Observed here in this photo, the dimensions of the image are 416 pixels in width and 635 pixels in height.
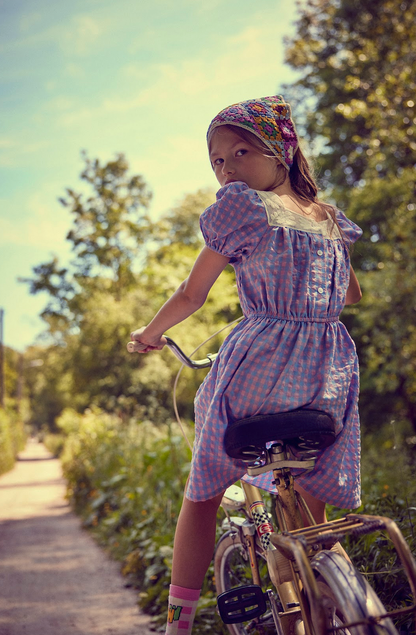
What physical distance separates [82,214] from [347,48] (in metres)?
13.3

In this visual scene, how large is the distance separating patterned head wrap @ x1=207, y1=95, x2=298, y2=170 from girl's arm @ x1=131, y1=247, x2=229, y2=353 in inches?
16.1

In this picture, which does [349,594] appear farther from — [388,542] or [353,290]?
[388,542]

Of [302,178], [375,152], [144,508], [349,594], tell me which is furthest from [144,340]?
[375,152]

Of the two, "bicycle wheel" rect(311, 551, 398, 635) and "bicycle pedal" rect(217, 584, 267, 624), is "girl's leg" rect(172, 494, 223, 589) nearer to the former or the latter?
"bicycle pedal" rect(217, 584, 267, 624)

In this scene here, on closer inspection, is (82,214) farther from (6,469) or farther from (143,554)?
(143,554)

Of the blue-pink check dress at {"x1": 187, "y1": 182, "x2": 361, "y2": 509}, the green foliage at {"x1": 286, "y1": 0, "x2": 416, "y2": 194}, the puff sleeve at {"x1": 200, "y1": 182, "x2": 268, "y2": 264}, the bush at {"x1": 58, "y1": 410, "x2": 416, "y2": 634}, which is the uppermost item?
the green foliage at {"x1": 286, "y1": 0, "x2": 416, "y2": 194}

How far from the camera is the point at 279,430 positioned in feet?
4.97

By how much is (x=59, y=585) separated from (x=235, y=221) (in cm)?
382

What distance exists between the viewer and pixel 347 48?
1520cm

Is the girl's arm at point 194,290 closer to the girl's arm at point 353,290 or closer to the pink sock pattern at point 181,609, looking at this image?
the girl's arm at point 353,290

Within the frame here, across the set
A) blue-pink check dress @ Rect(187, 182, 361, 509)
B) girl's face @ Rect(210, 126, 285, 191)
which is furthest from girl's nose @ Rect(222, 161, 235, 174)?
blue-pink check dress @ Rect(187, 182, 361, 509)

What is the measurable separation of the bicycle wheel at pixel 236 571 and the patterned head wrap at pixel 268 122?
59.5 inches

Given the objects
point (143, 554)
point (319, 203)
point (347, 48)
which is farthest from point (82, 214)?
point (319, 203)

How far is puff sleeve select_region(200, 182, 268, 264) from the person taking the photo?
1.73 metres
